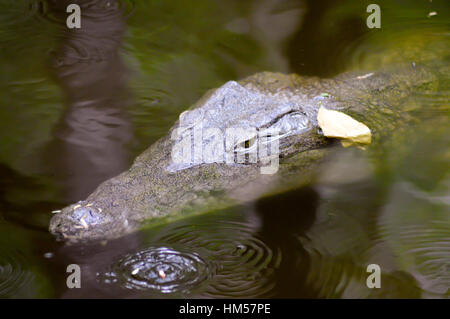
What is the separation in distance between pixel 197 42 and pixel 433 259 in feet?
10.5

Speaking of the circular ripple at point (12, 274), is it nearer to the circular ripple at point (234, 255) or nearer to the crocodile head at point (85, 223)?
the crocodile head at point (85, 223)

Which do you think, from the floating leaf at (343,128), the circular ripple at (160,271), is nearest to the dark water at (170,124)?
the circular ripple at (160,271)

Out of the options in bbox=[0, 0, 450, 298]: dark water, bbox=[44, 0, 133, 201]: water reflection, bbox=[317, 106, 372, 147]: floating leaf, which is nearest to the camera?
bbox=[0, 0, 450, 298]: dark water

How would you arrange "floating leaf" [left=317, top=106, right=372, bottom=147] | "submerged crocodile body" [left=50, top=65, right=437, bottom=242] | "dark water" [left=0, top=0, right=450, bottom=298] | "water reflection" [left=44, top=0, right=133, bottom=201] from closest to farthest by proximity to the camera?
"dark water" [left=0, top=0, right=450, bottom=298], "submerged crocodile body" [left=50, top=65, right=437, bottom=242], "water reflection" [left=44, top=0, right=133, bottom=201], "floating leaf" [left=317, top=106, right=372, bottom=147]

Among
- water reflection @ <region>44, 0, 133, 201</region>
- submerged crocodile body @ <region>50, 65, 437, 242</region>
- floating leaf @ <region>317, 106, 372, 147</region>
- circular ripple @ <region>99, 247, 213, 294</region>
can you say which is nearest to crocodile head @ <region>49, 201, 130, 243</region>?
submerged crocodile body @ <region>50, 65, 437, 242</region>

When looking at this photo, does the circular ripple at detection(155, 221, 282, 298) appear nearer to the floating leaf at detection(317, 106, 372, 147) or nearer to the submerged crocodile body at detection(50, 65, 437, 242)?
the submerged crocodile body at detection(50, 65, 437, 242)

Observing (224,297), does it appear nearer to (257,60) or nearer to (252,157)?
(252,157)

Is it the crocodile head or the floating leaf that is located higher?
the floating leaf

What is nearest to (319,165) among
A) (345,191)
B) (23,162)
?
(345,191)

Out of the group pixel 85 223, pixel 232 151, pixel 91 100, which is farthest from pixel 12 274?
pixel 91 100

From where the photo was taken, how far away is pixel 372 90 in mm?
4047

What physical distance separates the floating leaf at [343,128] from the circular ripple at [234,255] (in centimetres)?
108

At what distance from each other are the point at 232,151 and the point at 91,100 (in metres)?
1.52

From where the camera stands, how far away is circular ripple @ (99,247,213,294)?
248 cm
